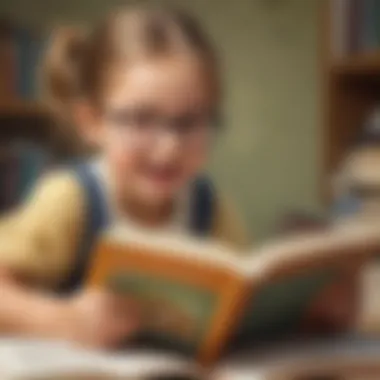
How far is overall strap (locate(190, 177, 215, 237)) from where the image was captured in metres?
0.92

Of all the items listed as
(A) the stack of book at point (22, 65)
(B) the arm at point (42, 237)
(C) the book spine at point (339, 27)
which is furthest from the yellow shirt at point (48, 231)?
(C) the book spine at point (339, 27)

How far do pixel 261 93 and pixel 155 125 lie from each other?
13cm

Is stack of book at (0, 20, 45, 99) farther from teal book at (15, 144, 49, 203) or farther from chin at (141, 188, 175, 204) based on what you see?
chin at (141, 188, 175, 204)

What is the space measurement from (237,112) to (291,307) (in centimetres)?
23

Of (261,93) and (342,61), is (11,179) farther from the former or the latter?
(342,61)

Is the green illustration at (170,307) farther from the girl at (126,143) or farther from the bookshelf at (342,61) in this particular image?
the bookshelf at (342,61)

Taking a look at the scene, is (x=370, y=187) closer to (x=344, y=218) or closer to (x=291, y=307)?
(x=344, y=218)

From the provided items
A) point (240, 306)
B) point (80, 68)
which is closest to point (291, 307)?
point (240, 306)

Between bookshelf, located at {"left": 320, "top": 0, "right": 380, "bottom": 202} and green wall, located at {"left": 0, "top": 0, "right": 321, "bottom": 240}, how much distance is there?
0.02m

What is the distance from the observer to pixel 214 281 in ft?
2.57

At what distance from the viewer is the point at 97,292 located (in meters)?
0.86


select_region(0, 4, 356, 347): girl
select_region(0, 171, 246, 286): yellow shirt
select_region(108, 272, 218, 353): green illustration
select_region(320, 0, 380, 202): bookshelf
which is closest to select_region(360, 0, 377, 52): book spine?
select_region(320, 0, 380, 202): bookshelf

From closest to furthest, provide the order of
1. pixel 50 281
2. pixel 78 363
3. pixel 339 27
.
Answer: pixel 78 363 < pixel 50 281 < pixel 339 27

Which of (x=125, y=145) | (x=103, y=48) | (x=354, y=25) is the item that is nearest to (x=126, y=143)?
(x=125, y=145)
